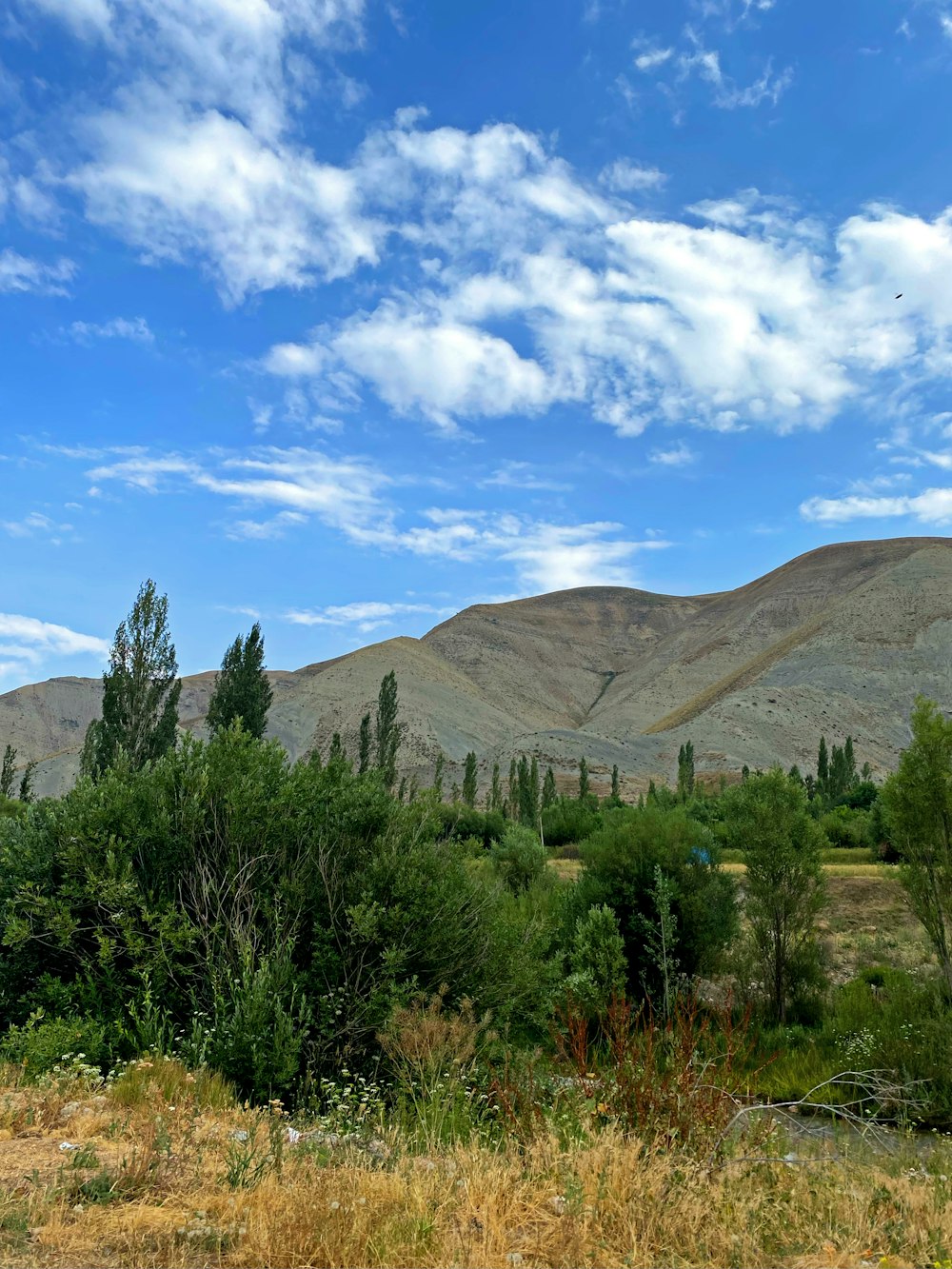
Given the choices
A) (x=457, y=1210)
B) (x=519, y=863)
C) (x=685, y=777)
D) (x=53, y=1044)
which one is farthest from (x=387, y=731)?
(x=457, y=1210)

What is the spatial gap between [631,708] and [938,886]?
13775 centimetres

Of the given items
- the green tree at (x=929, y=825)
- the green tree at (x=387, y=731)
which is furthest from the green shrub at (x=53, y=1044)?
the green tree at (x=387, y=731)

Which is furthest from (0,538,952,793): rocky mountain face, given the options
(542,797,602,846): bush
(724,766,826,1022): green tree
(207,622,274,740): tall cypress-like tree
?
(724,766,826,1022): green tree

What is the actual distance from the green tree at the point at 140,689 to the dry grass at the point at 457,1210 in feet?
108

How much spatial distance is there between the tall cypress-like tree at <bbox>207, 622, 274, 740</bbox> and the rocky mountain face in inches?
2367

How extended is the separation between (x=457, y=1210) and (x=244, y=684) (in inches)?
1522

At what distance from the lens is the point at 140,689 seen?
37156 mm

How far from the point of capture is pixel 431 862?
9820 mm

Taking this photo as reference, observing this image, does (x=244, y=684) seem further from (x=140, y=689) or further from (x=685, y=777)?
(x=685, y=777)

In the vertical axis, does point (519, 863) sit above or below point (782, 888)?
below

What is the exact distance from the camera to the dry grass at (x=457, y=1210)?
387 centimetres

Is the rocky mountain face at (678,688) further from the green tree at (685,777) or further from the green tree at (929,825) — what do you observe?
the green tree at (929,825)

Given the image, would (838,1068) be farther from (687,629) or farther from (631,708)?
(687,629)

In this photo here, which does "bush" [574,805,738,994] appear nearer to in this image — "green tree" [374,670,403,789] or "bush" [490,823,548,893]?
"bush" [490,823,548,893]
